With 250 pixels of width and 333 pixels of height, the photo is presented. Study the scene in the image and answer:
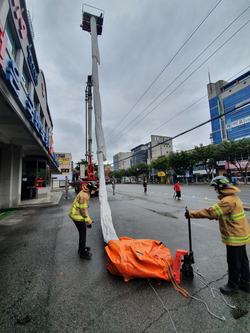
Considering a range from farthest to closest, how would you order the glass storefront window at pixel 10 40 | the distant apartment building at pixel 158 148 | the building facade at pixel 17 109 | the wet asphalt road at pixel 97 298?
the distant apartment building at pixel 158 148
the glass storefront window at pixel 10 40
the building facade at pixel 17 109
the wet asphalt road at pixel 97 298

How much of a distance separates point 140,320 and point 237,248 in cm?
168

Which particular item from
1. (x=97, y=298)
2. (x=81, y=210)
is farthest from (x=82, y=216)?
(x=97, y=298)

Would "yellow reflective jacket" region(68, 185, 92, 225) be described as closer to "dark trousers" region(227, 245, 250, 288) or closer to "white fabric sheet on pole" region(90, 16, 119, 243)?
"white fabric sheet on pole" region(90, 16, 119, 243)

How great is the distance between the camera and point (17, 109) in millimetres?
4926

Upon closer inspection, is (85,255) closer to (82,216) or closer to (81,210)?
(82,216)

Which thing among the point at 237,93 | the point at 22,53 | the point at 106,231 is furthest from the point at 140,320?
the point at 237,93

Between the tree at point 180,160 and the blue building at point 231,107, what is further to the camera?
the blue building at point 231,107

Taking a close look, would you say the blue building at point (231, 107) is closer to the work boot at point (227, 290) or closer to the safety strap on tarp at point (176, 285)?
the work boot at point (227, 290)

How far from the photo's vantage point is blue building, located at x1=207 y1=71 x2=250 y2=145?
42.0 m

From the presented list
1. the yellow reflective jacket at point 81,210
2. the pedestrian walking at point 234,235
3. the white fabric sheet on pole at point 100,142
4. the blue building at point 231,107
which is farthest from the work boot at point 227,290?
the blue building at point 231,107

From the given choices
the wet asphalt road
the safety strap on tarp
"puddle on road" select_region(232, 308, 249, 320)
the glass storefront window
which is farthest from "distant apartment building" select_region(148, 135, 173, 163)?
"puddle on road" select_region(232, 308, 249, 320)

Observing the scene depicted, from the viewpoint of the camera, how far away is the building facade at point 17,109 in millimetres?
4115

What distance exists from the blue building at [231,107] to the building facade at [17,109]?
46.6 metres

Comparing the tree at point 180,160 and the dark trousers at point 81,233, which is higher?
the tree at point 180,160
